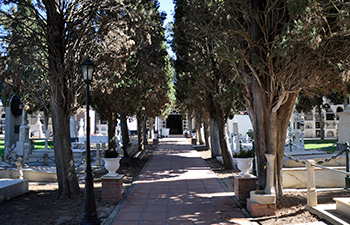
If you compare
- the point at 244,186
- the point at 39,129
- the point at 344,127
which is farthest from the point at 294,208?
the point at 39,129

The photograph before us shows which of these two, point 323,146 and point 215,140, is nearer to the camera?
point 215,140

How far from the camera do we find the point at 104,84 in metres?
10.0

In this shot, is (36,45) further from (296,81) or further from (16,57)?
(296,81)

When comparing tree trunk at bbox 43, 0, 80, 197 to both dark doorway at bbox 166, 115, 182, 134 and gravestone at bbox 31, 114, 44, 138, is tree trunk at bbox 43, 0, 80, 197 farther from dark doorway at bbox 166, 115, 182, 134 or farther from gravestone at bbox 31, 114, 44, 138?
dark doorway at bbox 166, 115, 182, 134

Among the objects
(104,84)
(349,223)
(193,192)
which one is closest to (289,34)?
(349,223)

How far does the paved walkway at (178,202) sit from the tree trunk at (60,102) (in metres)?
1.88

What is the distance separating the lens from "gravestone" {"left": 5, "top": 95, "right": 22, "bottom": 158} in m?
19.6

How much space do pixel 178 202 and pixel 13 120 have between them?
656 inches

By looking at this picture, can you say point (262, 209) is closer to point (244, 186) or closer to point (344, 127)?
point (244, 186)

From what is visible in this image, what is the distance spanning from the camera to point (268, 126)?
24.0ft

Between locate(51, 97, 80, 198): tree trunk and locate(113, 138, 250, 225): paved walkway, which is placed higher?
locate(51, 97, 80, 198): tree trunk

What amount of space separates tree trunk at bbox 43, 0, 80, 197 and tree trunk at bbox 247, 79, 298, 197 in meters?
5.22

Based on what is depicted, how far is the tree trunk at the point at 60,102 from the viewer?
8.28 m

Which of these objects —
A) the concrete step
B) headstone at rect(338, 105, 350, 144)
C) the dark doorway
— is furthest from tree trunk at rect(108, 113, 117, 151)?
the dark doorway
